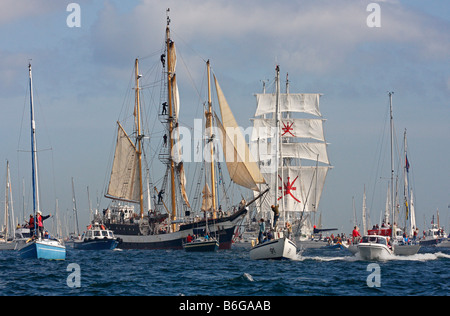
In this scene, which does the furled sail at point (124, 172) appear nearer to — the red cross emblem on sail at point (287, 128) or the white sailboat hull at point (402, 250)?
the red cross emblem on sail at point (287, 128)

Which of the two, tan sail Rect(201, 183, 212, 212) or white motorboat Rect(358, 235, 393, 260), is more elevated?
tan sail Rect(201, 183, 212, 212)

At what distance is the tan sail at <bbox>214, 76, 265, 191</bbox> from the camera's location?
83312 millimetres

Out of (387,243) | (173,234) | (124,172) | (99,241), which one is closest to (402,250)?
(387,243)

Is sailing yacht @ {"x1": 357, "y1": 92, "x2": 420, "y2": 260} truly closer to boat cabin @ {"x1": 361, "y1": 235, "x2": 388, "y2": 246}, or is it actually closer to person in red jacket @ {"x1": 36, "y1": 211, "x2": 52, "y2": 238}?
boat cabin @ {"x1": 361, "y1": 235, "x2": 388, "y2": 246}

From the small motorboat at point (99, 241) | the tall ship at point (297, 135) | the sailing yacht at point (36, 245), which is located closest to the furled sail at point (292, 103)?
the tall ship at point (297, 135)

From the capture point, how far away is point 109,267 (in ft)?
160

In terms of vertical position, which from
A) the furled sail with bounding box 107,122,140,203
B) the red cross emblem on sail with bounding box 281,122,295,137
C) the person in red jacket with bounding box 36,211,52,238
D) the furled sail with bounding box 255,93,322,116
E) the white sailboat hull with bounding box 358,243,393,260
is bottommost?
the white sailboat hull with bounding box 358,243,393,260

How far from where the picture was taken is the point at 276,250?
5128 cm

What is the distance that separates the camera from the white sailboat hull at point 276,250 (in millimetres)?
51125

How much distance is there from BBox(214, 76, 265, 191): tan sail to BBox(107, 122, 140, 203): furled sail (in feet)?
69.5

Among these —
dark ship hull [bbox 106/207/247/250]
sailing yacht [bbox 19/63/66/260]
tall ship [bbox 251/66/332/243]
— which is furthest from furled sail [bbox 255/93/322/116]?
sailing yacht [bbox 19/63/66/260]
